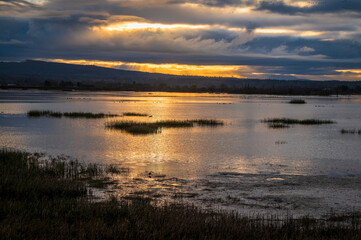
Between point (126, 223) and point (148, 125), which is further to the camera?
point (148, 125)

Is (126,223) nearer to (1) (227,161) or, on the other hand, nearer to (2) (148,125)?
(1) (227,161)

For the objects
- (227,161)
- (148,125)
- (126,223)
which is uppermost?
(126,223)

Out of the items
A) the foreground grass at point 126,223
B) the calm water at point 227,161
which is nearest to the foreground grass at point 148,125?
the calm water at point 227,161

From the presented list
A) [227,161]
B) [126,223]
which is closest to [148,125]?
[227,161]

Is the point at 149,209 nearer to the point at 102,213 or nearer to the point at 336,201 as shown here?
the point at 102,213

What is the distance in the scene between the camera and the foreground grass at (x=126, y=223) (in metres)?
8.55

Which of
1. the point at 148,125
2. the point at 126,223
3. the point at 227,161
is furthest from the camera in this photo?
the point at 148,125

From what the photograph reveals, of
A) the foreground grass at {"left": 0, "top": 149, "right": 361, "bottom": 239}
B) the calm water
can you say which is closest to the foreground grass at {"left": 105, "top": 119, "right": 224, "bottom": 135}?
the calm water

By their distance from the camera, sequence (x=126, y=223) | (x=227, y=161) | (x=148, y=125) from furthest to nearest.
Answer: (x=148, y=125) → (x=227, y=161) → (x=126, y=223)

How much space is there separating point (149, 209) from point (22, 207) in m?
3.19

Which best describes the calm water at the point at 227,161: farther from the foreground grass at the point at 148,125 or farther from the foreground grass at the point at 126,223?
the foreground grass at the point at 126,223

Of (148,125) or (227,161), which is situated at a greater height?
(148,125)

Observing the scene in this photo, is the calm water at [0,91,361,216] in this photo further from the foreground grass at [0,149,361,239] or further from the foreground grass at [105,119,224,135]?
the foreground grass at [0,149,361,239]

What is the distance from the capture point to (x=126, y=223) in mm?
9336
